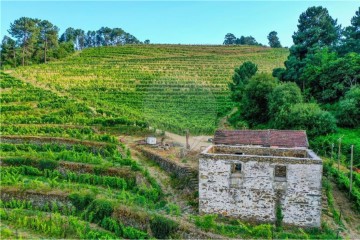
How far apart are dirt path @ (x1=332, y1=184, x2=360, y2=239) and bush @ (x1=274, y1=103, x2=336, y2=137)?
654cm

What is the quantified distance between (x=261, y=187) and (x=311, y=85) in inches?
798

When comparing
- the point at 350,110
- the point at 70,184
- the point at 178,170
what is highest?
the point at 350,110

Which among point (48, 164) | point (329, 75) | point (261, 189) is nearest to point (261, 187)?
point (261, 189)

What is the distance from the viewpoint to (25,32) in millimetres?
62156

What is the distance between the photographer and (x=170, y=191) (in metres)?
19.9

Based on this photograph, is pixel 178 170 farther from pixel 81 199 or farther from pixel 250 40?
pixel 250 40

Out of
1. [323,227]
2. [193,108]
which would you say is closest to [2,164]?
[193,108]

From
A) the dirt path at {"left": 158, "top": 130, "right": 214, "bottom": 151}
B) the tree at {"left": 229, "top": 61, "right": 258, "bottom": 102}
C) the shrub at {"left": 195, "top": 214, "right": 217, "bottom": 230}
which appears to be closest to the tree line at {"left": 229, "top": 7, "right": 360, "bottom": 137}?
the tree at {"left": 229, "top": 61, "right": 258, "bottom": 102}

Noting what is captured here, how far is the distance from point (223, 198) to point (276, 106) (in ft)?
47.9

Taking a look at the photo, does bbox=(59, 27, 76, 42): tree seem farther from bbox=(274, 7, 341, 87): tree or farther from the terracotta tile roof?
the terracotta tile roof

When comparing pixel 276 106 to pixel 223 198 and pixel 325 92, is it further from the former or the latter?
pixel 223 198

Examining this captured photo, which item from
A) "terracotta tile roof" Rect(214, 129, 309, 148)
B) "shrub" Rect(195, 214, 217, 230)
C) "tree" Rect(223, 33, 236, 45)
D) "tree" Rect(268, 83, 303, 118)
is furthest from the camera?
"tree" Rect(223, 33, 236, 45)

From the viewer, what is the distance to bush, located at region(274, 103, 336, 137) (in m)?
25.9

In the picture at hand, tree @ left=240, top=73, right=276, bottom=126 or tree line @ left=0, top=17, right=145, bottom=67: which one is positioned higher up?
tree line @ left=0, top=17, right=145, bottom=67
